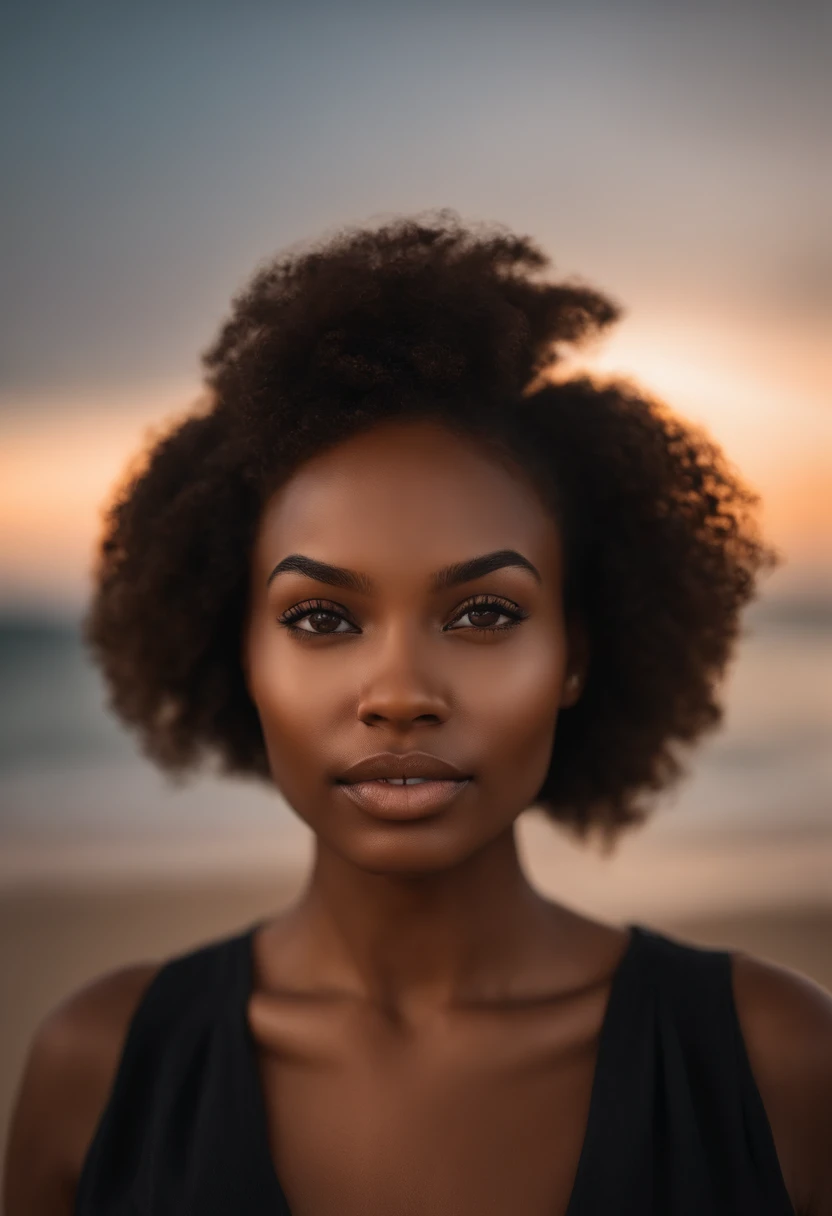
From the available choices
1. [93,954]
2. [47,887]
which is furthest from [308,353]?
[47,887]

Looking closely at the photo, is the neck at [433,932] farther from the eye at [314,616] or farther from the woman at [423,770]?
the eye at [314,616]

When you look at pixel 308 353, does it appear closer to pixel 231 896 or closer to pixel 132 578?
pixel 132 578

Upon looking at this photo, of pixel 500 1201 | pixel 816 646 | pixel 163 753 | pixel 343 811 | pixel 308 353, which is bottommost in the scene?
pixel 500 1201

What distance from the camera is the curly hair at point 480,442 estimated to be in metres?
1.93

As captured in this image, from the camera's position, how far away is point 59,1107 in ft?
6.82

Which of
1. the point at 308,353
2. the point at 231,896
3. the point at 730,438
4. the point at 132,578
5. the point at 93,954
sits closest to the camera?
the point at 308,353

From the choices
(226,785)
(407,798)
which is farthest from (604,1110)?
(226,785)

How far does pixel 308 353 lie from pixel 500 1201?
113 centimetres

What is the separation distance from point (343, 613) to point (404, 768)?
0.22 metres

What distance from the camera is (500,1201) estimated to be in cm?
183

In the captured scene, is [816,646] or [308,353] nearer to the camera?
[308,353]

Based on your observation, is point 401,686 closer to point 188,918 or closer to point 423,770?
point 423,770

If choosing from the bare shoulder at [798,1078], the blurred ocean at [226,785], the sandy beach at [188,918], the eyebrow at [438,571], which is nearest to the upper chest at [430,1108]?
the bare shoulder at [798,1078]

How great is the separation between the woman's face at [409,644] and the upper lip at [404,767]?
0.03 feet
